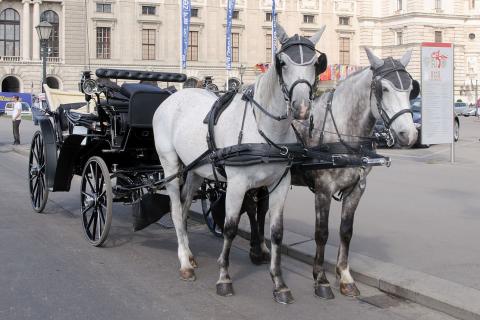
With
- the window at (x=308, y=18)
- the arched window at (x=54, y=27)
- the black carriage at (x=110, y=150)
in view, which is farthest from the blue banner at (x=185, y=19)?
the black carriage at (x=110, y=150)

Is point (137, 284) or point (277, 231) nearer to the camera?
point (277, 231)

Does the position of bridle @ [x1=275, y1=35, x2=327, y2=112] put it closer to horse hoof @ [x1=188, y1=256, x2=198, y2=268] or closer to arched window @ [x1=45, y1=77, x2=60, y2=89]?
horse hoof @ [x1=188, y1=256, x2=198, y2=268]

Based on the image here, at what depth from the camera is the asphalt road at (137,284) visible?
193 inches

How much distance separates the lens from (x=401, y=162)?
53.1ft

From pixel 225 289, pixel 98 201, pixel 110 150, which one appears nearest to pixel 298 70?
pixel 225 289

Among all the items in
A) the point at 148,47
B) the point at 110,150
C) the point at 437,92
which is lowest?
the point at 110,150

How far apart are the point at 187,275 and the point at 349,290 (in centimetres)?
158

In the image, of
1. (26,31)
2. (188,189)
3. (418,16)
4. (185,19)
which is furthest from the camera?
(418,16)

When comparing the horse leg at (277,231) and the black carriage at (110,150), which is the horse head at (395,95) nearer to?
the horse leg at (277,231)

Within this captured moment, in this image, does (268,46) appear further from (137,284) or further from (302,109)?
(302,109)

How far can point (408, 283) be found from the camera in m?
5.46

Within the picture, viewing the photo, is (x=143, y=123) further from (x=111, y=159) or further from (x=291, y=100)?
(x=291, y=100)

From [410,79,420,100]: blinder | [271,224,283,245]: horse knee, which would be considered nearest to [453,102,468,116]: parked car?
[410,79,420,100]: blinder

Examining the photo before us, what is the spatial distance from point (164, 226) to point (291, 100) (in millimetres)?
4539
